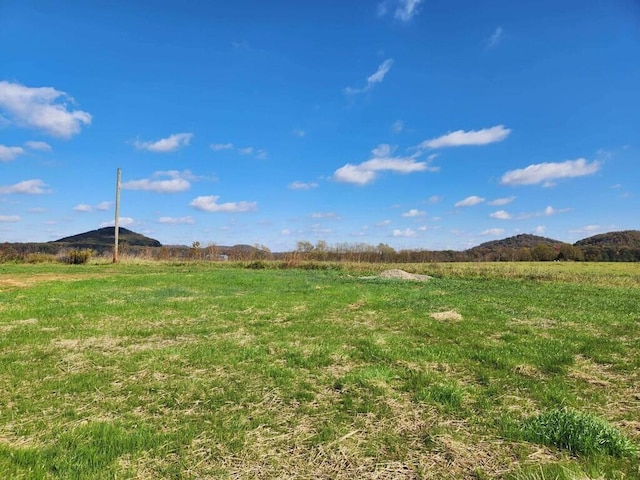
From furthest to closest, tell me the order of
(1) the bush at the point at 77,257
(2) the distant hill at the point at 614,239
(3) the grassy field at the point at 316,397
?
(2) the distant hill at the point at 614,239 < (1) the bush at the point at 77,257 < (3) the grassy field at the point at 316,397

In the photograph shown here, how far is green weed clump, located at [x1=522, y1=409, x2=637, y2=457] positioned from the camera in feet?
11.1

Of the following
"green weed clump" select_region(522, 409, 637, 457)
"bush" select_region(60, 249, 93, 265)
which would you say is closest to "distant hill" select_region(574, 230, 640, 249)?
"bush" select_region(60, 249, 93, 265)

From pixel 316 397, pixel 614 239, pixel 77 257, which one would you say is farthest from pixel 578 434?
pixel 614 239

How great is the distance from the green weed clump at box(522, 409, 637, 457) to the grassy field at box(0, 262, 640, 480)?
2 cm

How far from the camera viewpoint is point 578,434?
3.56 meters

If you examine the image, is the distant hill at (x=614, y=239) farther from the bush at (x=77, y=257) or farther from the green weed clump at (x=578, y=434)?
the green weed clump at (x=578, y=434)

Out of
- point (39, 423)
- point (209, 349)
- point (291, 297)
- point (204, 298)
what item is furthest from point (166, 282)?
point (39, 423)

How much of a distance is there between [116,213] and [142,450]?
131ft

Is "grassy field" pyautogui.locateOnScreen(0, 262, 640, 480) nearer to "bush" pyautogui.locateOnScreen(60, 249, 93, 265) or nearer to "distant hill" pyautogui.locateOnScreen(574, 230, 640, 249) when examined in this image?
"bush" pyautogui.locateOnScreen(60, 249, 93, 265)

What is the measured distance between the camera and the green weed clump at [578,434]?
11.1 feet

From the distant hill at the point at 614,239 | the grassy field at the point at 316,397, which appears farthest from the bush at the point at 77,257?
the distant hill at the point at 614,239

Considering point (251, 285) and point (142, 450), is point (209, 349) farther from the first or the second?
point (251, 285)

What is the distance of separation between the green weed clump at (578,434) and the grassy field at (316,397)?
0.05 feet

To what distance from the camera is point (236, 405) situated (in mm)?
4504
